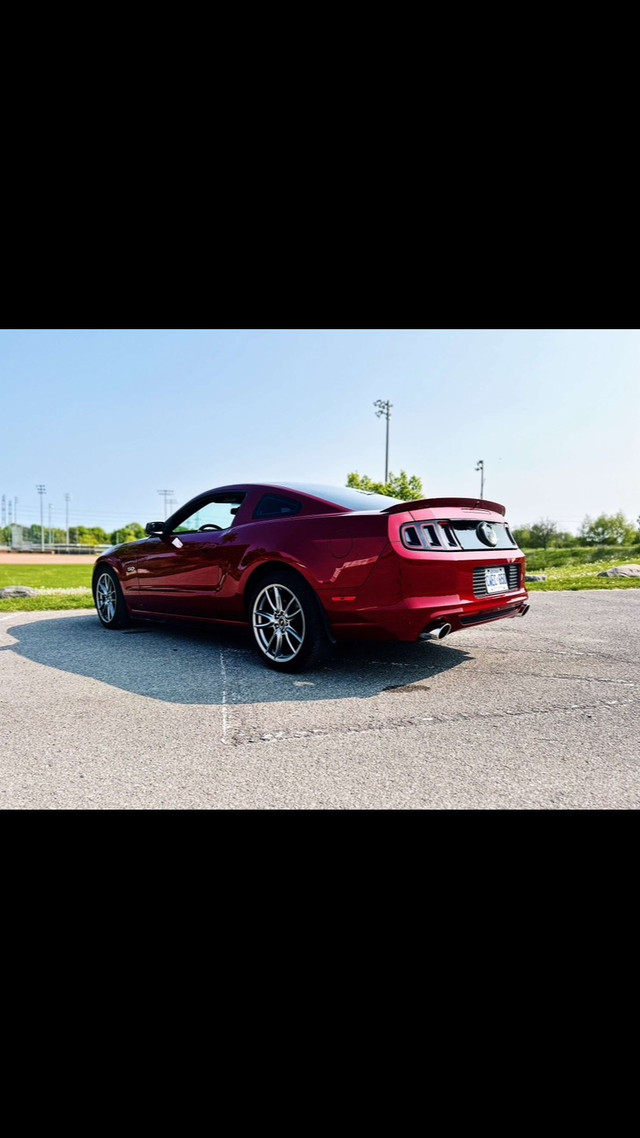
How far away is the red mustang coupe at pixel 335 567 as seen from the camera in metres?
3.86

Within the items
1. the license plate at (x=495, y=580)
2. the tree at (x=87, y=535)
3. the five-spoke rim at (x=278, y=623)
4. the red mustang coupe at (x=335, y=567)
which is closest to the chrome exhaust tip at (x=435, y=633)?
the red mustang coupe at (x=335, y=567)

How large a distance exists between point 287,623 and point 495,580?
63.1 inches

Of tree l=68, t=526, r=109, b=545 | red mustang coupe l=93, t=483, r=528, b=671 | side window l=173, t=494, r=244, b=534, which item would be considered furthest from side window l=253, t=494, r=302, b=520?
tree l=68, t=526, r=109, b=545

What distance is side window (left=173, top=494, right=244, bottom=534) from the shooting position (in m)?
5.10

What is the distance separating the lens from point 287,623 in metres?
4.34

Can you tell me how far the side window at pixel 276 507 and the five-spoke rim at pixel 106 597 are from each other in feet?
8.08

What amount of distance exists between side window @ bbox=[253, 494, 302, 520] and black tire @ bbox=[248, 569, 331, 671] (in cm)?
49
